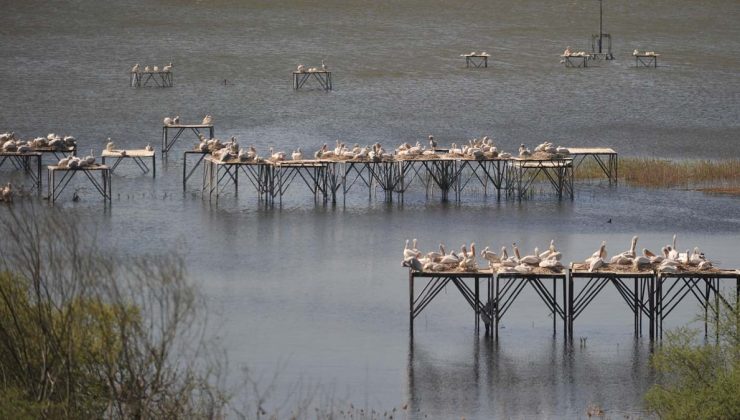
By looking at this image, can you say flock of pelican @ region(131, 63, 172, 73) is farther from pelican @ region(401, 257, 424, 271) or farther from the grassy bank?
pelican @ region(401, 257, 424, 271)

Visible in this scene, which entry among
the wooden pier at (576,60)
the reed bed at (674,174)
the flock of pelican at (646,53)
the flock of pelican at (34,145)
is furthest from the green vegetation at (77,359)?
the flock of pelican at (646,53)

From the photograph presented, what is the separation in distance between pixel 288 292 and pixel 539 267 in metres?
7.69

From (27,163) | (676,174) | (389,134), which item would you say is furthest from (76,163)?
(389,134)

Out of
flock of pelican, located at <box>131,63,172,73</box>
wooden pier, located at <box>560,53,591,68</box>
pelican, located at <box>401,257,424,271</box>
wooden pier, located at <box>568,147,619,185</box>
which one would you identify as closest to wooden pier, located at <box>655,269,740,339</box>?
pelican, located at <box>401,257,424,271</box>

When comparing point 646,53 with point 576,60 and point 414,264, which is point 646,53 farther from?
point 414,264

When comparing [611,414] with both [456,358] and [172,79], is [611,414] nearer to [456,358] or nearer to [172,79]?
[456,358]

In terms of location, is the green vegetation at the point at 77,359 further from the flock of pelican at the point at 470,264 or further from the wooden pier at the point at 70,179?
the wooden pier at the point at 70,179

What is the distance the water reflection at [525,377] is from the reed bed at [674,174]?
2490cm

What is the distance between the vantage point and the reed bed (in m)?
59.5

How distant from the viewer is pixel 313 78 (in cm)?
10312

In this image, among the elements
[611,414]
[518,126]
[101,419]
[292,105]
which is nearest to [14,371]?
[101,419]

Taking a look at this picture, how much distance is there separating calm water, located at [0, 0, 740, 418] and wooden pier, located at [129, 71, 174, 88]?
85 cm

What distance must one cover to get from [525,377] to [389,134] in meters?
46.1

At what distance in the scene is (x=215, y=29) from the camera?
123m
